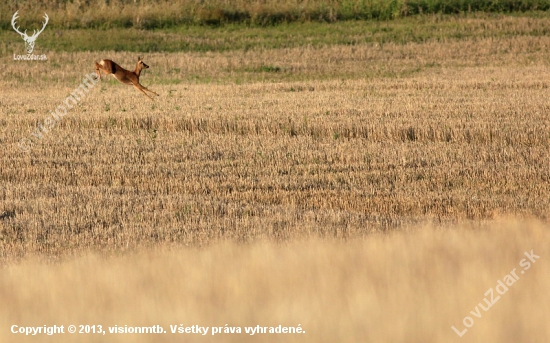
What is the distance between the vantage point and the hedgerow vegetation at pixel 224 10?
33.6 m

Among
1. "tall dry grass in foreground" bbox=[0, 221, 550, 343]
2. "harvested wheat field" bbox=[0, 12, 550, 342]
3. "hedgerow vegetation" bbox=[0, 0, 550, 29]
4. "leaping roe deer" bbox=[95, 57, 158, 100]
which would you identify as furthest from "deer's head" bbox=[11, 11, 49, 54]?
"tall dry grass in foreground" bbox=[0, 221, 550, 343]

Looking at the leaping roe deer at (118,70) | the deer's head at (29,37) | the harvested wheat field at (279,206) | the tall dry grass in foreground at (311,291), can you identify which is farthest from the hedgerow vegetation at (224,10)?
the tall dry grass in foreground at (311,291)

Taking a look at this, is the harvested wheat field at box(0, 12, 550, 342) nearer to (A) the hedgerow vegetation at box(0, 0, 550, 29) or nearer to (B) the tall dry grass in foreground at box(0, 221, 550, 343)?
(B) the tall dry grass in foreground at box(0, 221, 550, 343)

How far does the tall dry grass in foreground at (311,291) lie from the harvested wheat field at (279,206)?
0.02 meters

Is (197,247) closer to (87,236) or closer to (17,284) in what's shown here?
(87,236)

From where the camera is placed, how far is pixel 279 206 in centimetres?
962

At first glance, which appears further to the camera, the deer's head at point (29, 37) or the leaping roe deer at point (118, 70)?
the deer's head at point (29, 37)

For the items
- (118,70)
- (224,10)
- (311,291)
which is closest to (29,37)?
(224,10)

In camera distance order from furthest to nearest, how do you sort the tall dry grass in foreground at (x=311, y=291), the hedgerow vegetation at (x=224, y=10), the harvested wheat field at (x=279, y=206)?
the hedgerow vegetation at (x=224, y=10), the harvested wheat field at (x=279, y=206), the tall dry grass in foreground at (x=311, y=291)

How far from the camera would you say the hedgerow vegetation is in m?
33.6

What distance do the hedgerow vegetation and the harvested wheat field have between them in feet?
29.6

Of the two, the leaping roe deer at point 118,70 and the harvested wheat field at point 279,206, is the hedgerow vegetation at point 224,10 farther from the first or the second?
the leaping roe deer at point 118,70

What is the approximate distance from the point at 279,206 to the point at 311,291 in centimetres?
457

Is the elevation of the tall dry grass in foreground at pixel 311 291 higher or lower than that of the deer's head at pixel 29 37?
higher
